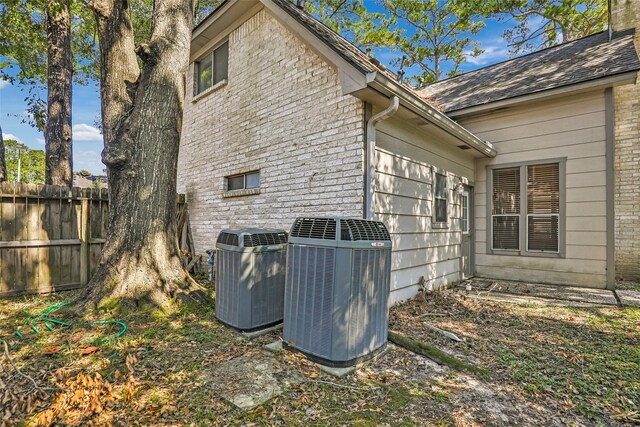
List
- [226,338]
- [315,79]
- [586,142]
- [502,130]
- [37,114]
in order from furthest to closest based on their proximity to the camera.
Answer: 1. [37,114]
2. [502,130]
3. [586,142]
4. [315,79]
5. [226,338]

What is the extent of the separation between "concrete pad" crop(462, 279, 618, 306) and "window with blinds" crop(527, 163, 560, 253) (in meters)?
0.83

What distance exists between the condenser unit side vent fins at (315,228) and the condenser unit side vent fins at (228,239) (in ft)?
2.92

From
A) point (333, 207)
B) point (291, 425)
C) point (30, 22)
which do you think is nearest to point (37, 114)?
point (30, 22)

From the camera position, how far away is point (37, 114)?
35.2ft

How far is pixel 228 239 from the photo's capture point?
370cm

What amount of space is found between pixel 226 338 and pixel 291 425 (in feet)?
5.31

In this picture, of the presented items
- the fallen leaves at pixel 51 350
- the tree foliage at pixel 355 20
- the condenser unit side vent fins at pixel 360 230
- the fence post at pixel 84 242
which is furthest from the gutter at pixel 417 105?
the tree foliage at pixel 355 20

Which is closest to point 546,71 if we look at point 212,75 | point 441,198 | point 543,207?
point 543,207

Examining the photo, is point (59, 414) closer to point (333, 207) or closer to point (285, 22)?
point (333, 207)

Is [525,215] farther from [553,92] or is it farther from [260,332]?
[260,332]

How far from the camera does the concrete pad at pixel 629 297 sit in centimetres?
491

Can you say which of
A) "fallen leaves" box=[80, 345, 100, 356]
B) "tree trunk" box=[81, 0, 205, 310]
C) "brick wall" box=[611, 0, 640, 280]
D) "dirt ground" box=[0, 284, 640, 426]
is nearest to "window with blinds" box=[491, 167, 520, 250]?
"brick wall" box=[611, 0, 640, 280]

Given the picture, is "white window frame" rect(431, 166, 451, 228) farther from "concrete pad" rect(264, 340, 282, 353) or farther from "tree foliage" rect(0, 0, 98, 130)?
"tree foliage" rect(0, 0, 98, 130)

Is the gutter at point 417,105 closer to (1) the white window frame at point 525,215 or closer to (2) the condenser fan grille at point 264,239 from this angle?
(1) the white window frame at point 525,215
